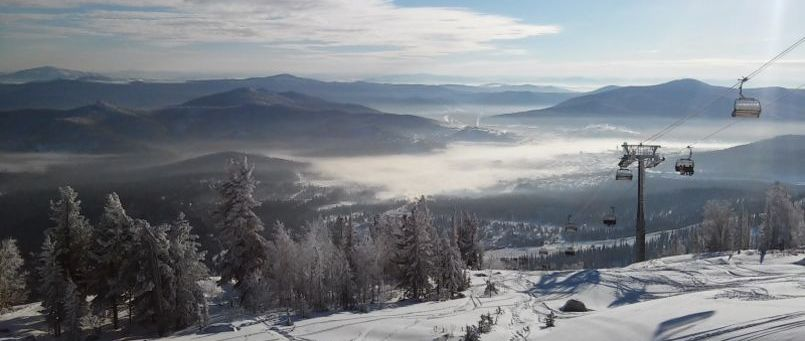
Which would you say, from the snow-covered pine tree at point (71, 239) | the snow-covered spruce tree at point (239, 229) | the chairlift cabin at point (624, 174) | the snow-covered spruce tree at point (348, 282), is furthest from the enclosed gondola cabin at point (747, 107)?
the snow-covered pine tree at point (71, 239)

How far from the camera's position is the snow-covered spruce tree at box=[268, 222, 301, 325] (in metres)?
45.8

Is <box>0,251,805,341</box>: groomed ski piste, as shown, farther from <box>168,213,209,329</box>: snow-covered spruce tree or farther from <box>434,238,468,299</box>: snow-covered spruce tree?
<box>168,213,209,329</box>: snow-covered spruce tree

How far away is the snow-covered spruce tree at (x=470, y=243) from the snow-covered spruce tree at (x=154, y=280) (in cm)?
4301

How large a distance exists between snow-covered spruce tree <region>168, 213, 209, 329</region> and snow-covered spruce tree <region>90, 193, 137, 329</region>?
2808 mm

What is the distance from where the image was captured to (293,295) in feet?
153

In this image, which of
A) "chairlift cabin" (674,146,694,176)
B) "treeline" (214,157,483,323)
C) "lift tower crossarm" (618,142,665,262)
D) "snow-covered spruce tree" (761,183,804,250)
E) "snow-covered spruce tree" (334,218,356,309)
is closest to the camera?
"chairlift cabin" (674,146,694,176)

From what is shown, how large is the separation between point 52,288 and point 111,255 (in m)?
4.00

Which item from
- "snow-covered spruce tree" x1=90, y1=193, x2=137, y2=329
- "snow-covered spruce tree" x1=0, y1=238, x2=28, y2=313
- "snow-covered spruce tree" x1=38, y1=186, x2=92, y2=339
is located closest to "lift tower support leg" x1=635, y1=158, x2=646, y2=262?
"snow-covered spruce tree" x1=90, y1=193, x2=137, y2=329

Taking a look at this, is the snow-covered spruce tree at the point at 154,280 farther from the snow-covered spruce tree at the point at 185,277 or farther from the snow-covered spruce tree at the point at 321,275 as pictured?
the snow-covered spruce tree at the point at 321,275

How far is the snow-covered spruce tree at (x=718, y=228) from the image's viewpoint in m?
88.9

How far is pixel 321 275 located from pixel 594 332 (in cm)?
2498

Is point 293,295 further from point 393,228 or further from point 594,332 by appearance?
point 594,332

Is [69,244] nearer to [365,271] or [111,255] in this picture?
[111,255]

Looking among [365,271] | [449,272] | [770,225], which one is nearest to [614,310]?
[365,271]
